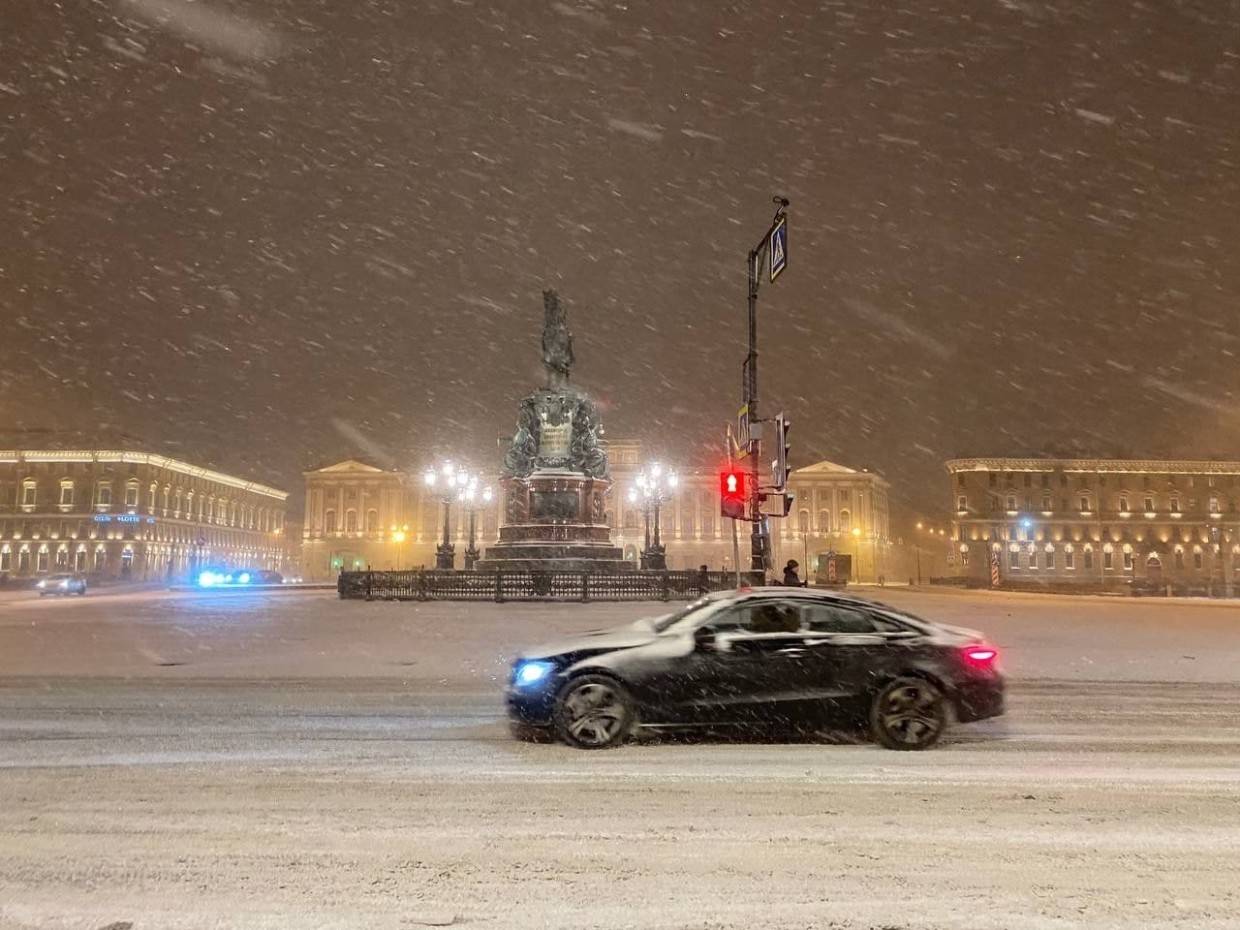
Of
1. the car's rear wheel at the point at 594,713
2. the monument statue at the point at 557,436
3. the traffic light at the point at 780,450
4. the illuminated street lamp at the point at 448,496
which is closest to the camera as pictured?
the car's rear wheel at the point at 594,713

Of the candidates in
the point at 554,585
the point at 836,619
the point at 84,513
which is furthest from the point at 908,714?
the point at 84,513

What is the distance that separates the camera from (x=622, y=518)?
130 metres

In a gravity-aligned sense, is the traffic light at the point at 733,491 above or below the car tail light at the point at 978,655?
above

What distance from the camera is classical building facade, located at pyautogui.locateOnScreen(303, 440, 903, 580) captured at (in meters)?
129

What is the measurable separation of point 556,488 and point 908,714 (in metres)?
31.2

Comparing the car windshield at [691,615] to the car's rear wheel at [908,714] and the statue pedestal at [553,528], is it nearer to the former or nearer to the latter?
the car's rear wheel at [908,714]

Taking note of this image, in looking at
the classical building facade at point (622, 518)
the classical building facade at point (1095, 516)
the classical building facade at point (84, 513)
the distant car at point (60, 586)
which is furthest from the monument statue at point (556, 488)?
the classical building facade at point (1095, 516)

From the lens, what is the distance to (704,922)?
14.1 feet

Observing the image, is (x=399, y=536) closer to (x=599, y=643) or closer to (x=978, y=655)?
(x=599, y=643)

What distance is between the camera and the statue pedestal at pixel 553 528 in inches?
1490

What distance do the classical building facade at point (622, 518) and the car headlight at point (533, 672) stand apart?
119 metres

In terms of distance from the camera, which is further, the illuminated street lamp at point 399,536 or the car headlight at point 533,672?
the illuminated street lamp at point 399,536

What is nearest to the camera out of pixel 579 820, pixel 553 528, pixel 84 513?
pixel 579 820

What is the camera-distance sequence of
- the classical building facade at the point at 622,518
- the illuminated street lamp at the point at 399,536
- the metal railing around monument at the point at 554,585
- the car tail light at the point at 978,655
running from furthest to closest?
1. the classical building facade at the point at 622,518
2. the illuminated street lamp at the point at 399,536
3. the metal railing around monument at the point at 554,585
4. the car tail light at the point at 978,655
